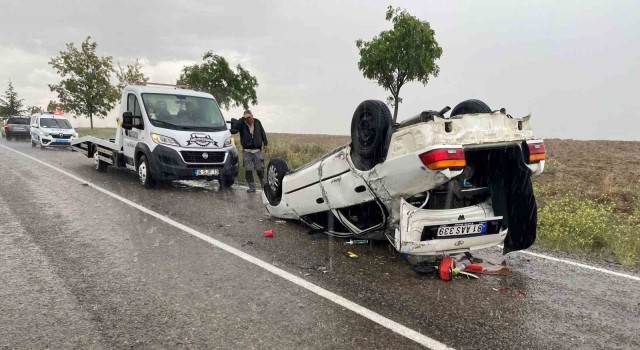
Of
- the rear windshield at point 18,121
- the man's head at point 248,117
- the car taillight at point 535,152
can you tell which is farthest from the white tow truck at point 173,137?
the rear windshield at point 18,121

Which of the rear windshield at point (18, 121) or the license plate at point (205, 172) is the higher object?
the rear windshield at point (18, 121)

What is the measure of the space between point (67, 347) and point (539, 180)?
1242 cm

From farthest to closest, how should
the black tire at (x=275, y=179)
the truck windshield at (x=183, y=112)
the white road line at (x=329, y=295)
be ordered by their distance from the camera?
1. the truck windshield at (x=183, y=112)
2. the black tire at (x=275, y=179)
3. the white road line at (x=329, y=295)

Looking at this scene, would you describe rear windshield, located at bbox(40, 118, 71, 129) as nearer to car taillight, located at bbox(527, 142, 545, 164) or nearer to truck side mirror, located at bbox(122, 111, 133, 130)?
truck side mirror, located at bbox(122, 111, 133, 130)

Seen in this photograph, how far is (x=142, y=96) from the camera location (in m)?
10.0

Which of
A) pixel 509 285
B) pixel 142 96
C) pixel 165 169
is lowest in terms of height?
pixel 509 285

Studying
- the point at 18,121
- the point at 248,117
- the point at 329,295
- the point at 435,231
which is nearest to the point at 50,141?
the point at 18,121

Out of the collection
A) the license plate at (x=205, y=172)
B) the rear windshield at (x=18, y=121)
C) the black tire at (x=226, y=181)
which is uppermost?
the rear windshield at (x=18, y=121)

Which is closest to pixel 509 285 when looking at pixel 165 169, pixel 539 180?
pixel 165 169

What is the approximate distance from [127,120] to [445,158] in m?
7.96

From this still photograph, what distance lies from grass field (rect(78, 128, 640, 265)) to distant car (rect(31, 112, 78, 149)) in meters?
11.1

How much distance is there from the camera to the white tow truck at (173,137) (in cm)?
926

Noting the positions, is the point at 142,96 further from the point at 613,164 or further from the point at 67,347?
the point at 613,164

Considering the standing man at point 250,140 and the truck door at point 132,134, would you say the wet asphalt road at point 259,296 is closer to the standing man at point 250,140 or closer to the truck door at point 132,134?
the standing man at point 250,140
